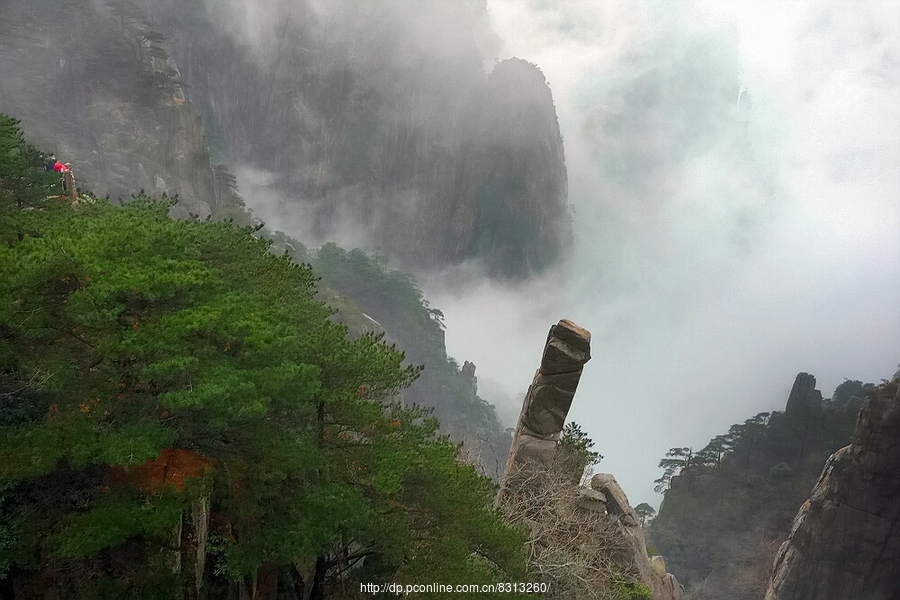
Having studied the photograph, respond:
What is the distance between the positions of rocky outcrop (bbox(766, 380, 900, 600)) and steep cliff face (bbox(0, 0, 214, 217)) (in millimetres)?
43794

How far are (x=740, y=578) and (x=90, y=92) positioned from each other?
59386mm

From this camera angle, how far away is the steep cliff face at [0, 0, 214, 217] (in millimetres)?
47250

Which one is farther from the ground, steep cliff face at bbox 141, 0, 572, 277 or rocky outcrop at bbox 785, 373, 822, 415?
steep cliff face at bbox 141, 0, 572, 277

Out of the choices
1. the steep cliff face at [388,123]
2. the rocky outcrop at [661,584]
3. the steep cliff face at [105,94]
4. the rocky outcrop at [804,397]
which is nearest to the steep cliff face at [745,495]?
the rocky outcrop at [804,397]

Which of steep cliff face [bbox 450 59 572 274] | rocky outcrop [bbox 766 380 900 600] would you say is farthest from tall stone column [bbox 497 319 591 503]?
steep cliff face [bbox 450 59 572 274]

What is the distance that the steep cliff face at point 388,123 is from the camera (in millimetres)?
80875

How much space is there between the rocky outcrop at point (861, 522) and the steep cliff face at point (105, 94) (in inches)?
1724

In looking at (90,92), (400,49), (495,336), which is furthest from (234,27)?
(495,336)

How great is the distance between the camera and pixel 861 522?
30.0 meters

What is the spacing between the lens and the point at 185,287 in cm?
852

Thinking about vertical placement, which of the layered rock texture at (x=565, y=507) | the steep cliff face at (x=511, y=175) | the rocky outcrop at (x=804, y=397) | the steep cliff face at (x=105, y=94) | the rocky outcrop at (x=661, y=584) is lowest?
the rocky outcrop at (x=661, y=584)

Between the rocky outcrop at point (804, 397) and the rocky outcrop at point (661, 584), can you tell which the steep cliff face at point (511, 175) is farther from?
the rocky outcrop at point (661, 584)

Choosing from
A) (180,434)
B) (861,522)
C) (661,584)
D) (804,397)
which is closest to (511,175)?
(804,397)

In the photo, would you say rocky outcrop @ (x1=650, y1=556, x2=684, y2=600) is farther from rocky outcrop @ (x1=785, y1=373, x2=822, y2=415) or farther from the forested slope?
rocky outcrop @ (x1=785, y1=373, x2=822, y2=415)
